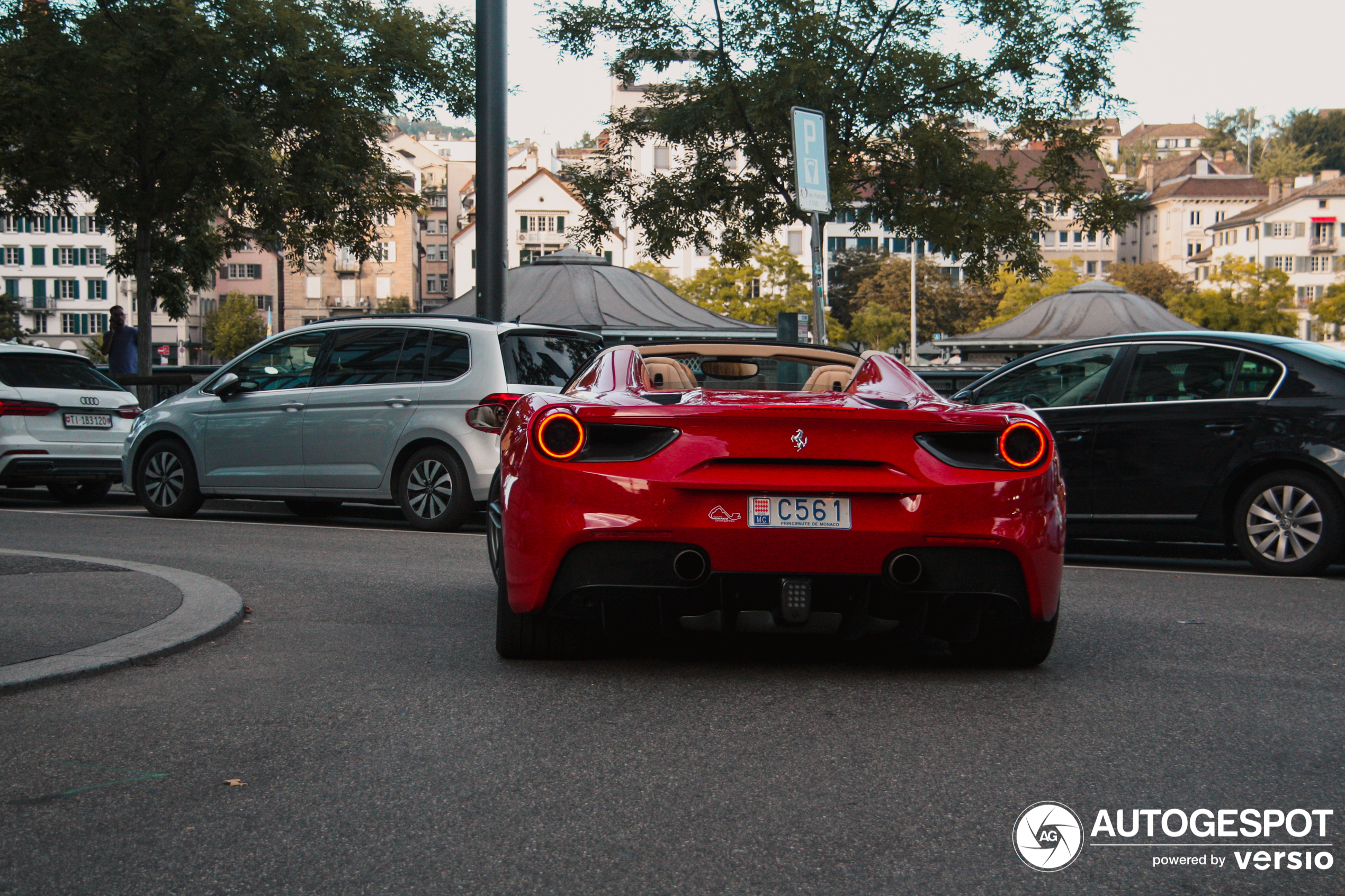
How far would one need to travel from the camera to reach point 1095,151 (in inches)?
760

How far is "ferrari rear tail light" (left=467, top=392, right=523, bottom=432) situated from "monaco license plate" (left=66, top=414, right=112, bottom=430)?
Result: 5261mm

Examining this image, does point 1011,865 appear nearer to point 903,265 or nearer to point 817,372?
point 817,372

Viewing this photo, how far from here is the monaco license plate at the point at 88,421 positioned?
13789mm

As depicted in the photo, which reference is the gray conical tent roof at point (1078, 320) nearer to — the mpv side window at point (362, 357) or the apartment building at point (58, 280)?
the mpv side window at point (362, 357)

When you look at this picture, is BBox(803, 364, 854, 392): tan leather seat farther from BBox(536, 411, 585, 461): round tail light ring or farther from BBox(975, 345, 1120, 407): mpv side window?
BBox(975, 345, 1120, 407): mpv side window

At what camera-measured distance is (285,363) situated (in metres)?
11.8

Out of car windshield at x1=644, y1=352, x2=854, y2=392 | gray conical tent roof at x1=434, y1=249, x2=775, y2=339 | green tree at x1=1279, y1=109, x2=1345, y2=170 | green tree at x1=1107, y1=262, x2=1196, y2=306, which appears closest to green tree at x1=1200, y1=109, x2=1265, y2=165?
green tree at x1=1279, y1=109, x2=1345, y2=170

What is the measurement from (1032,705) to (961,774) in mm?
975

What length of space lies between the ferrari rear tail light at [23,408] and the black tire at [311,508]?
→ 247cm

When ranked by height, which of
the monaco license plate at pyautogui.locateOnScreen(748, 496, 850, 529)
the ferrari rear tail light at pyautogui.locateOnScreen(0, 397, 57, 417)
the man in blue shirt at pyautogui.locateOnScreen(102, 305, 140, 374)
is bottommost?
the monaco license plate at pyautogui.locateOnScreen(748, 496, 850, 529)

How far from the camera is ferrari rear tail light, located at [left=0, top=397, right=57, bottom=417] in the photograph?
1338cm

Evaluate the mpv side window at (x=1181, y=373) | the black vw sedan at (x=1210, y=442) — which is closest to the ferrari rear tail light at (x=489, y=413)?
the black vw sedan at (x=1210, y=442)

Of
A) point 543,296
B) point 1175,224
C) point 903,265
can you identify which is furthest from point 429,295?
point 543,296

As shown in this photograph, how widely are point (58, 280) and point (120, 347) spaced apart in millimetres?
102609
